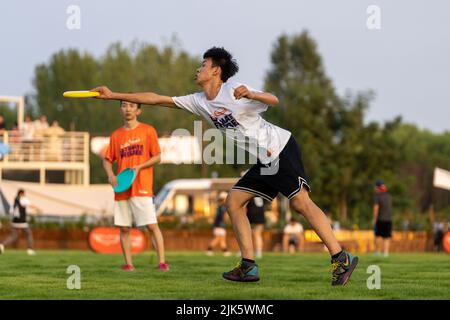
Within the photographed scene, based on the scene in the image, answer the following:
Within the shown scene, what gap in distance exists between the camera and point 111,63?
7481 centimetres

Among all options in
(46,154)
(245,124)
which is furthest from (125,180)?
(46,154)

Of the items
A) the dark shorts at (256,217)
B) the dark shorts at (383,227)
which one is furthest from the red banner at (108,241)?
the dark shorts at (383,227)

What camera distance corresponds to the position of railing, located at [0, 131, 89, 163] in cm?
4859

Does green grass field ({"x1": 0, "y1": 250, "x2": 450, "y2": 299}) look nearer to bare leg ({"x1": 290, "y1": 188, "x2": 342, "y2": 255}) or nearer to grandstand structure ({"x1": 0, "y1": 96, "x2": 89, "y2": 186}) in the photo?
bare leg ({"x1": 290, "y1": 188, "x2": 342, "y2": 255})

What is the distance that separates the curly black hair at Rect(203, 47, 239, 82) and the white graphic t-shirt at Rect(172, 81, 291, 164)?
0.83ft

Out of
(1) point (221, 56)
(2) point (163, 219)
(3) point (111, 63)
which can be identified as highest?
(3) point (111, 63)

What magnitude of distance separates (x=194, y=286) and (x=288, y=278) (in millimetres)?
1648

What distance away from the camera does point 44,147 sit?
48938 millimetres

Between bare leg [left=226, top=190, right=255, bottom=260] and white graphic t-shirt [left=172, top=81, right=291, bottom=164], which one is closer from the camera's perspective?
white graphic t-shirt [left=172, top=81, right=291, bottom=164]

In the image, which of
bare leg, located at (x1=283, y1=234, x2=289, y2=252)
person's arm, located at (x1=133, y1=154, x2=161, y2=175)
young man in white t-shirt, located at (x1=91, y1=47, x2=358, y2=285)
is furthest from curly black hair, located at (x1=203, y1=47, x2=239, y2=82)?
bare leg, located at (x1=283, y1=234, x2=289, y2=252)

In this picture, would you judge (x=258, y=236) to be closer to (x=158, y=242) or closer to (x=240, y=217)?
(x=158, y=242)
